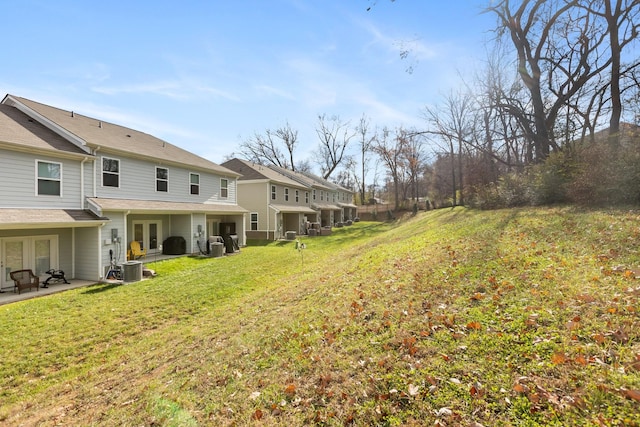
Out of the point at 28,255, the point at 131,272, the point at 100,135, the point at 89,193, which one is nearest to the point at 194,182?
the point at 100,135

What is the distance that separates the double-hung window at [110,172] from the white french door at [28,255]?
2.80 meters

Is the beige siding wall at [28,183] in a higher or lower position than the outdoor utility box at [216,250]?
higher

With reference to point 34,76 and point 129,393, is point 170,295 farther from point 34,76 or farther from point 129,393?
point 34,76

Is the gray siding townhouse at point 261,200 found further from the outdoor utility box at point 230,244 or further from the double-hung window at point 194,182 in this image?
the outdoor utility box at point 230,244

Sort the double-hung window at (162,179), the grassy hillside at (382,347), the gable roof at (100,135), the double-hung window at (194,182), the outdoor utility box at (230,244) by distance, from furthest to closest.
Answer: the outdoor utility box at (230,244) < the double-hung window at (194,182) < the double-hung window at (162,179) < the gable roof at (100,135) < the grassy hillside at (382,347)

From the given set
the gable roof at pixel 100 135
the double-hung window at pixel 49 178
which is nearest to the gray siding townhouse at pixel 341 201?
the gable roof at pixel 100 135

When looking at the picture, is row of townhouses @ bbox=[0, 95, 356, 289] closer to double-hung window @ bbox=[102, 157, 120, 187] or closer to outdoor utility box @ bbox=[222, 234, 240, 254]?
double-hung window @ bbox=[102, 157, 120, 187]

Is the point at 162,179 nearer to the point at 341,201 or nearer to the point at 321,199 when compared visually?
the point at 321,199

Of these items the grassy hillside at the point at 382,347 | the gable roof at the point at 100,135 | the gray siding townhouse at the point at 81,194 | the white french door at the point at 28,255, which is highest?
the gable roof at the point at 100,135

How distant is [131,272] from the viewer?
10.4m

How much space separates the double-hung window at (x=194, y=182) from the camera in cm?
1666

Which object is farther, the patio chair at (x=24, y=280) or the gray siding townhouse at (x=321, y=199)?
the gray siding townhouse at (x=321, y=199)

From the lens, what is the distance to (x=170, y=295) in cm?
873

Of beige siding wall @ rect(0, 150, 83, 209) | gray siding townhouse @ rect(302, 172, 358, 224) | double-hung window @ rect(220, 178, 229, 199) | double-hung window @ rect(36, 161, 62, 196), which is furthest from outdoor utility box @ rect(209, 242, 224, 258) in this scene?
gray siding townhouse @ rect(302, 172, 358, 224)
